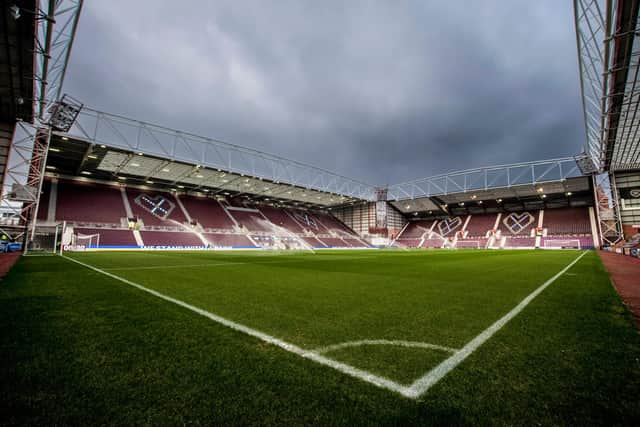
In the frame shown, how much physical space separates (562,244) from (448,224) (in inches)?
726

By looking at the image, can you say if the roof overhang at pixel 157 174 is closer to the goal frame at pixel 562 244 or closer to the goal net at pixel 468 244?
the goal net at pixel 468 244

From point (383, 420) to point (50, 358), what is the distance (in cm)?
248

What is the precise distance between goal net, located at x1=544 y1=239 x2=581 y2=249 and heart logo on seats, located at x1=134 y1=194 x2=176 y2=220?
2253 inches

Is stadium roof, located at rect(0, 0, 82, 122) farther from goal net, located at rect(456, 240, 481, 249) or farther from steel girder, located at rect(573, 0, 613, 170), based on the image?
goal net, located at rect(456, 240, 481, 249)

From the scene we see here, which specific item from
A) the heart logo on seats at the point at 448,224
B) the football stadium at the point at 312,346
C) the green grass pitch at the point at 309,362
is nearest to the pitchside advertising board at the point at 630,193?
the heart logo on seats at the point at 448,224

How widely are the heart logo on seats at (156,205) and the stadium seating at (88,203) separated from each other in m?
2.38

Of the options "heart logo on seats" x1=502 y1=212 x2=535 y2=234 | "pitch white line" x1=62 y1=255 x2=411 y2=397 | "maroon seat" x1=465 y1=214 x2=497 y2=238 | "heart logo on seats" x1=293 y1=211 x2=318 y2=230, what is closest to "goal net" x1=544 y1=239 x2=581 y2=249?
"heart logo on seats" x1=502 y1=212 x2=535 y2=234

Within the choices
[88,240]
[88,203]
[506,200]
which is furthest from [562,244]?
[88,203]

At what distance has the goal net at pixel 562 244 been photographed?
3844cm

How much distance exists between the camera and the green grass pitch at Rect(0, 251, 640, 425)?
1.37 m

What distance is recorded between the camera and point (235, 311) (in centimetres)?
344

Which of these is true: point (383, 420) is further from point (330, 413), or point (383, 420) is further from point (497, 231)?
point (497, 231)

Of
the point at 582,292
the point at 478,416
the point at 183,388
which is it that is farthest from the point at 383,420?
the point at 582,292

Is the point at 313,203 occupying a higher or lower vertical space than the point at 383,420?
higher
